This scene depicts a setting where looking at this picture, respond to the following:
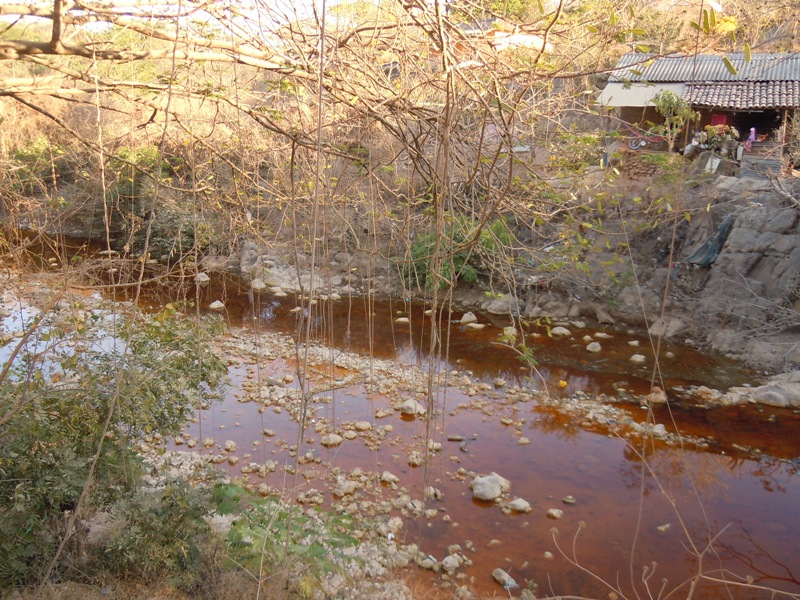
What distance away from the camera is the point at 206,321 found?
130 inches

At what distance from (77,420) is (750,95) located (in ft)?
30.1

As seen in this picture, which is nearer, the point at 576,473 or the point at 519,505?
the point at 519,505

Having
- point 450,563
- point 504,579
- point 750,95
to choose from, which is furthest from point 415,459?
point 750,95

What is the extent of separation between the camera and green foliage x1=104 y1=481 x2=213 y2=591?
8.11 feet

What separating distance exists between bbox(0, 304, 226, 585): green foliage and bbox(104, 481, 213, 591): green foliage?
0.15 m

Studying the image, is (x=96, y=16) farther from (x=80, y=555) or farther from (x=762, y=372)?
(x=762, y=372)

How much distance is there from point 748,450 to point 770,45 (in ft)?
24.4

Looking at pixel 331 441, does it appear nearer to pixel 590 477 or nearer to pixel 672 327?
pixel 590 477

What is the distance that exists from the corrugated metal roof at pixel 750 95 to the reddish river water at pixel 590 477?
364cm

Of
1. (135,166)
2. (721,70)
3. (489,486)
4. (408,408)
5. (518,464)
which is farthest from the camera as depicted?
(721,70)

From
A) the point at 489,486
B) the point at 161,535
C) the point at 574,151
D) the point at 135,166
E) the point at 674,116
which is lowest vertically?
the point at 489,486

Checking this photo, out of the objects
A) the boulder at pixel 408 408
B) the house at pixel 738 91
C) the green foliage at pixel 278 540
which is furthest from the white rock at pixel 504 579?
the house at pixel 738 91

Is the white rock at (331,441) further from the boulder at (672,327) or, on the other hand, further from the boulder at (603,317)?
the boulder at (672,327)

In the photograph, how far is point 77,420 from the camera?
8.04ft
